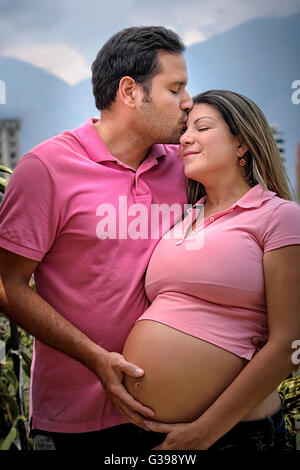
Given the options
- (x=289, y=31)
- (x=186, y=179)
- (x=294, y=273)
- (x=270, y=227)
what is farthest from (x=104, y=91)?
(x=289, y=31)

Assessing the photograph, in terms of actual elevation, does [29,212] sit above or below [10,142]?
above

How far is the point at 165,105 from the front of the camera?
1.66 meters

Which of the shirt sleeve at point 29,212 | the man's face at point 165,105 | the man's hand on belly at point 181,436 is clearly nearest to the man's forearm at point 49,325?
the shirt sleeve at point 29,212

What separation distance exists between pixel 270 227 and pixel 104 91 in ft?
2.62

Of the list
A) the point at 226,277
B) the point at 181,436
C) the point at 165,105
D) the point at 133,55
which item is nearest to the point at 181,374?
the point at 181,436

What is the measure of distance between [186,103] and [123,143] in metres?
0.26

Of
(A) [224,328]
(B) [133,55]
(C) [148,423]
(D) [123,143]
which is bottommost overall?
(C) [148,423]

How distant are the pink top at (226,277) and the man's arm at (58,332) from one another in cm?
18

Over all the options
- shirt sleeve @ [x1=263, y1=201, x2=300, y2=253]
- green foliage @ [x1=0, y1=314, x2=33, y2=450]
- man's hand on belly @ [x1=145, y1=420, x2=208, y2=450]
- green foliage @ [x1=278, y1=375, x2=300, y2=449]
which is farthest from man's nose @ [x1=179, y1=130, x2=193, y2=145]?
green foliage @ [x1=278, y1=375, x2=300, y2=449]

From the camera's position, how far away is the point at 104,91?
5.77 feet

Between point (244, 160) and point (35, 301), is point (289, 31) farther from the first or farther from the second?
point (35, 301)

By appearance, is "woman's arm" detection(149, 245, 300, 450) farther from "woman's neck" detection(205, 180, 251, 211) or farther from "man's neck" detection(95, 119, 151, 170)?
"man's neck" detection(95, 119, 151, 170)

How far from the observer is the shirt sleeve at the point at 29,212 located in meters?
1.42

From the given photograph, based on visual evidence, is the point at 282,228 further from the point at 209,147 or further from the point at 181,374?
the point at 181,374
